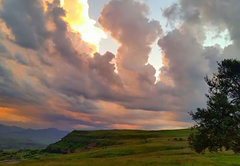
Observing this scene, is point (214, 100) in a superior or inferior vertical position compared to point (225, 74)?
inferior

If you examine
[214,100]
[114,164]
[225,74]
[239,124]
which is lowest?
[114,164]

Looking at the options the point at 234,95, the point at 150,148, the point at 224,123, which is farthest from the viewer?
the point at 150,148

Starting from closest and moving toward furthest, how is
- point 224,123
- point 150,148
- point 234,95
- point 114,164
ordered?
1. point 224,123
2. point 234,95
3. point 114,164
4. point 150,148

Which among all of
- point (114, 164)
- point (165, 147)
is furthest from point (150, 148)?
point (114, 164)

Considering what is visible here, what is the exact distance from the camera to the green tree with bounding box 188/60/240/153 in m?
32.3

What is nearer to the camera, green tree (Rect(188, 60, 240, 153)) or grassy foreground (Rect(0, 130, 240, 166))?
green tree (Rect(188, 60, 240, 153))

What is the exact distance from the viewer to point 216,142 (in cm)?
3284

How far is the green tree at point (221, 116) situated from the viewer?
32281 millimetres

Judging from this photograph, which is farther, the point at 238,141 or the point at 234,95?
the point at 234,95

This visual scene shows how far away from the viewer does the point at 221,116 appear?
3331 centimetres

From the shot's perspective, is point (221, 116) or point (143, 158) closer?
point (221, 116)

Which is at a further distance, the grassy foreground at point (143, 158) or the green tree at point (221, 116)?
the grassy foreground at point (143, 158)

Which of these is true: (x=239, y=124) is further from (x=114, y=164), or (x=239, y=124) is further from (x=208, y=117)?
(x=114, y=164)

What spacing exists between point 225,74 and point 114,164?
35.1 metres
